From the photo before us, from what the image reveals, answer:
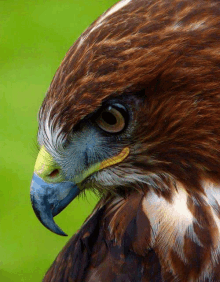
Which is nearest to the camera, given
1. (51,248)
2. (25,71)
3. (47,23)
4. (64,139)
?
(64,139)

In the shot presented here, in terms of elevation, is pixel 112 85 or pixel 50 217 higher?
pixel 112 85

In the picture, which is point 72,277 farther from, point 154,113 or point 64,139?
point 154,113

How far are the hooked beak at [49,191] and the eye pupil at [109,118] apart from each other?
0.22 metres

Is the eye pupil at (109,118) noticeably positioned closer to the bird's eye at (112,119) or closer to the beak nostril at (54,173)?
the bird's eye at (112,119)

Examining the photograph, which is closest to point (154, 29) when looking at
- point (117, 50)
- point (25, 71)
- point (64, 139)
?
point (117, 50)

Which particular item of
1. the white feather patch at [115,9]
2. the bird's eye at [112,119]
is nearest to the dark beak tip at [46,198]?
the bird's eye at [112,119]

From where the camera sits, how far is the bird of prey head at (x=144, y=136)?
191 cm

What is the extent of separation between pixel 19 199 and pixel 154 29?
2801mm

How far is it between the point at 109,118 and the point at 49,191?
300 mm

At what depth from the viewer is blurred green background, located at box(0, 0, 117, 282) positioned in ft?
14.0

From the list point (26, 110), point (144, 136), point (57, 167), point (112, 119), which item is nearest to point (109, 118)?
point (112, 119)

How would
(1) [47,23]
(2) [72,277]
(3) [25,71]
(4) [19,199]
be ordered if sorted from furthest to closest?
(1) [47,23]
(3) [25,71]
(4) [19,199]
(2) [72,277]

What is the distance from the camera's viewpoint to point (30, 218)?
4.45 metres

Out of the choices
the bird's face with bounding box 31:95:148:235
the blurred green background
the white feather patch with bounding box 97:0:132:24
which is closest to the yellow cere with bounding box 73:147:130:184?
the bird's face with bounding box 31:95:148:235
